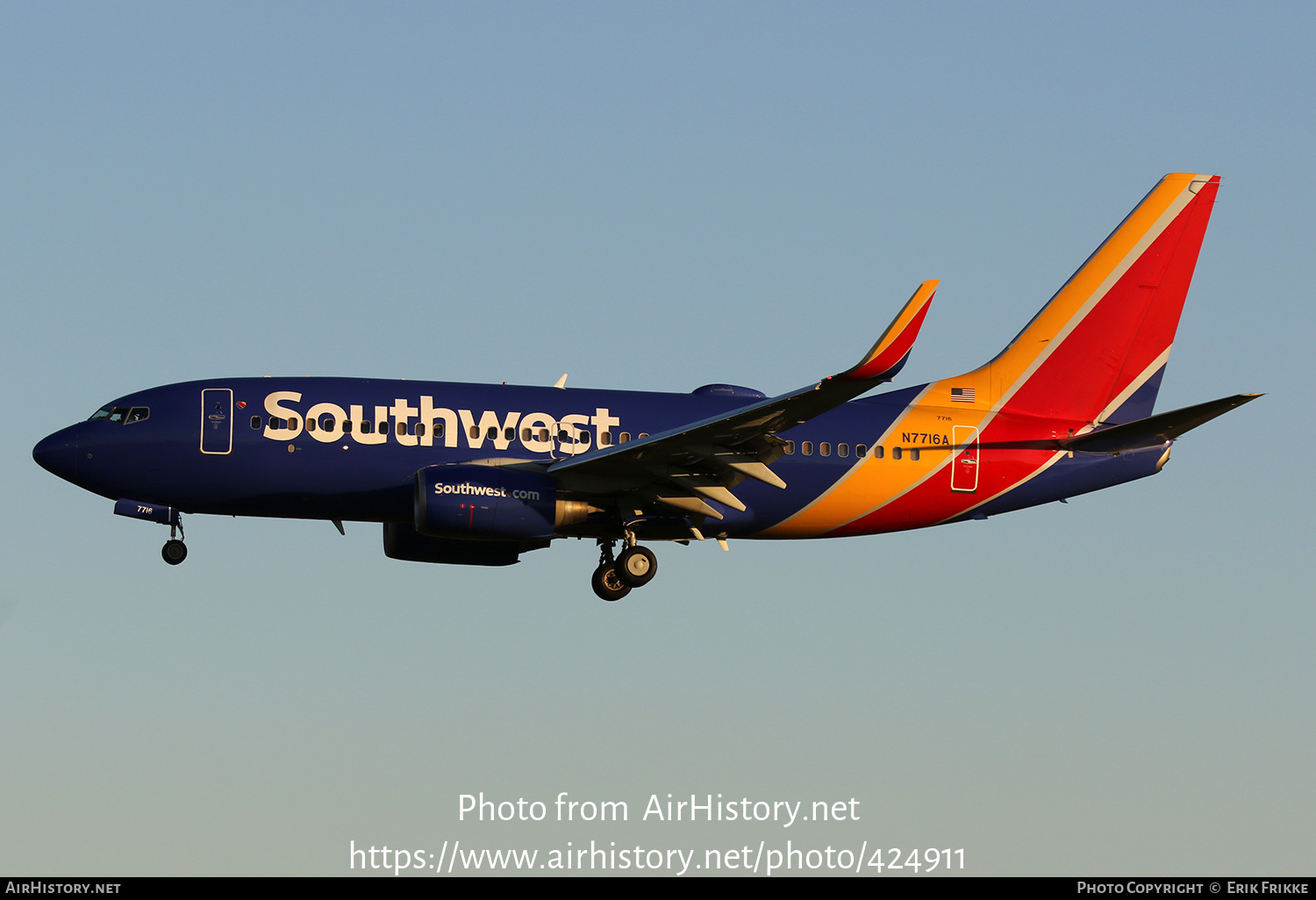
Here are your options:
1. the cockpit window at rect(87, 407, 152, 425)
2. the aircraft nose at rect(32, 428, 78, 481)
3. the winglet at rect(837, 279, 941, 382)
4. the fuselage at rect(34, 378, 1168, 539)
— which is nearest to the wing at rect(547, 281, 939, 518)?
the winglet at rect(837, 279, 941, 382)

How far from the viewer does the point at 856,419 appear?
34938 millimetres

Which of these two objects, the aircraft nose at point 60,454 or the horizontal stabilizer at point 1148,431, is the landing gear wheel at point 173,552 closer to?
the aircraft nose at point 60,454

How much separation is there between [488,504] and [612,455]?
8.74ft

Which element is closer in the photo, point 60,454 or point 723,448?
point 723,448

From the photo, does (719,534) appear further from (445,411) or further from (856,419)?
(445,411)

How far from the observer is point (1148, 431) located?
113 ft

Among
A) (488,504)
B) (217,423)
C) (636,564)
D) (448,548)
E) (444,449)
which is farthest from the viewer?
(448,548)

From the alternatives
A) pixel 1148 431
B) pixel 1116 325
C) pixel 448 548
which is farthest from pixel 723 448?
pixel 1116 325

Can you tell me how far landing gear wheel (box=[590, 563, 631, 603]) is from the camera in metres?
34.1

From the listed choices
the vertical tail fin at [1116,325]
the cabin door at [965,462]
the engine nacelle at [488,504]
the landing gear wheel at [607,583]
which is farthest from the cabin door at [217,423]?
the vertical tail fin at [1116,325]

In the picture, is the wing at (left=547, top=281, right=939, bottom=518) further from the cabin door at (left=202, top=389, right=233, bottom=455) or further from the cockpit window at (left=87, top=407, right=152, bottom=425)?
the cockpit window at (left=87, top=407, right=152, bottom=425)

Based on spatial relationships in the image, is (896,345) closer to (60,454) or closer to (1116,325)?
(1116,325)

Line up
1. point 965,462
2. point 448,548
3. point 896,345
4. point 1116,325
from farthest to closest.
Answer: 1. point 1116,325
2. point 448,548
3. point 965,462
4. point 896,345

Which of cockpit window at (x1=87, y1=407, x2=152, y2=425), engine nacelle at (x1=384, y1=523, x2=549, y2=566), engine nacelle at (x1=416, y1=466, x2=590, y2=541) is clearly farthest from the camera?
engine nacelle at (x1=384, y1=523, x2=549, y2=566)
